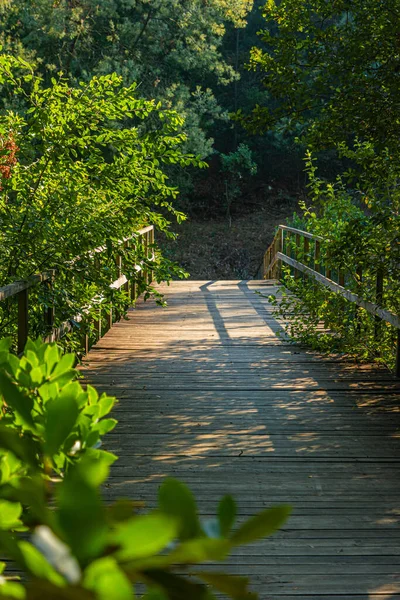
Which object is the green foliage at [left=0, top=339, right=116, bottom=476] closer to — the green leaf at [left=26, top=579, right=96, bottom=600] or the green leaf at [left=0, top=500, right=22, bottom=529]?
the green leaf at [left=0, top=500, right=22, bottom=529]

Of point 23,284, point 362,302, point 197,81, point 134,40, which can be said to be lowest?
point 362,302

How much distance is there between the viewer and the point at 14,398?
0.57m

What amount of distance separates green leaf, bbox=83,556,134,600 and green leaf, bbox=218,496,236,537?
8 centimetres

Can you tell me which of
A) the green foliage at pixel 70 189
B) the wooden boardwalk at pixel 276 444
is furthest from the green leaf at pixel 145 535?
the green foliage at pixel 70 189

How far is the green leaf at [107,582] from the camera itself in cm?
35

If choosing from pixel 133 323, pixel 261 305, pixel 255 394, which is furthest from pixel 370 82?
pixel 261 305

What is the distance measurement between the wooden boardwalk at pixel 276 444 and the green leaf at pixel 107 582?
2237mm

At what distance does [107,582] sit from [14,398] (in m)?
0.24

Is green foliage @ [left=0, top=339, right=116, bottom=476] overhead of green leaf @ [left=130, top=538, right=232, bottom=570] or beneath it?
beneath

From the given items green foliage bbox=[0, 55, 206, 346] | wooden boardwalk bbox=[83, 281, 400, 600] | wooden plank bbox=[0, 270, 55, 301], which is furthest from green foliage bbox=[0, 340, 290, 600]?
green foliage bbox=[0, 55, 206, 346]

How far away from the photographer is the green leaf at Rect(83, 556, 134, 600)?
13.7 inches

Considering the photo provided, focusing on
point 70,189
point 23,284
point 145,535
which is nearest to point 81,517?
point 145,535

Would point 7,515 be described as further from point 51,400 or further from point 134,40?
point 134,40

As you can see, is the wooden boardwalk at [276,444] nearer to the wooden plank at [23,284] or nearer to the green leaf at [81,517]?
the wooden plank at [23,284]
